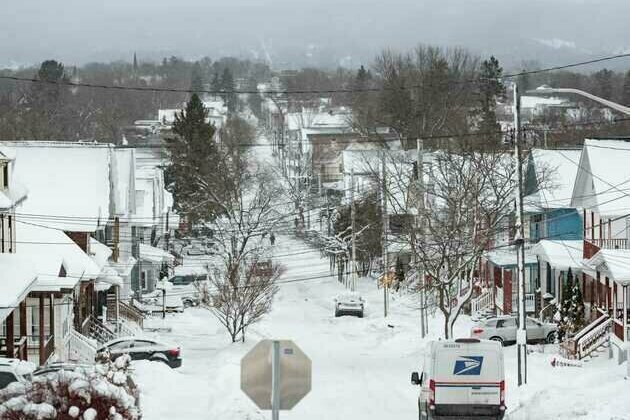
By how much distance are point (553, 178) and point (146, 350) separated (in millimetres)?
22955

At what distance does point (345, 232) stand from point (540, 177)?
28.4 metres

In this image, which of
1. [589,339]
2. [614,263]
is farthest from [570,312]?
[614,263]

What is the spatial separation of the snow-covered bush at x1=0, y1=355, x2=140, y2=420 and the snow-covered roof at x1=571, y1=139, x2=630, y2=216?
25785 millimetres

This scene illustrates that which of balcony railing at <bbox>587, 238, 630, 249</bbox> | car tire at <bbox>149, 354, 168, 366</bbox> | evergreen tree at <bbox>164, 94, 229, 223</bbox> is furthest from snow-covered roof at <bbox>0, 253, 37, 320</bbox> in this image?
evergreen tree at <bbox>164, 94, 229, 223</bbox>

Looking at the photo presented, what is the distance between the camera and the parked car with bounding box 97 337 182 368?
40.4 m

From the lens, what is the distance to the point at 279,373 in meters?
13.7

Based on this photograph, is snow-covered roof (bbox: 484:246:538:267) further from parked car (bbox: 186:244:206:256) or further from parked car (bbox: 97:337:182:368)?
parked car (bbox: 186:244:206:256)

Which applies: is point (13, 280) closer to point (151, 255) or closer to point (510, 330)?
point (510, 330)

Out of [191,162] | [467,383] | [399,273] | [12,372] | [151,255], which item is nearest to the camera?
[12,372]

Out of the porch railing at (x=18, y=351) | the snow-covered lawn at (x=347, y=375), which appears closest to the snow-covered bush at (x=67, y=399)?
the snow-covered lawn at (x=347, y=375)

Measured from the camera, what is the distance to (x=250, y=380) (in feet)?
45.8

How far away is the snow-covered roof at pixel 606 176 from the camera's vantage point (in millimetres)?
42844

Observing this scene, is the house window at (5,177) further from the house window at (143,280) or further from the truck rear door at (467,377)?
the house window at (143,280)

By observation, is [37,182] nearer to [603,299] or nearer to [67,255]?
[67,255]
